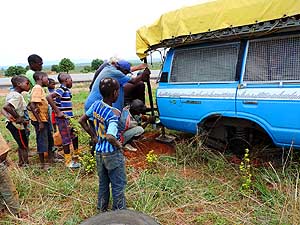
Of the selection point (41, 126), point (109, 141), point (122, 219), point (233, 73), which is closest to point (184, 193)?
point (122, 219)

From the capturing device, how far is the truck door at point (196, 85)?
15.0ft

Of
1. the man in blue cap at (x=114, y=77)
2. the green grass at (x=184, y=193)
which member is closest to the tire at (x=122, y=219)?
the green grass at (x=184, y=193)

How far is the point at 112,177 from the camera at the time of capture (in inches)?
133

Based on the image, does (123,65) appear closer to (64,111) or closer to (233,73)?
(64,111)

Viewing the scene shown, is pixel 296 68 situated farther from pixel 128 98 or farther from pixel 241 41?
pixel 128 98

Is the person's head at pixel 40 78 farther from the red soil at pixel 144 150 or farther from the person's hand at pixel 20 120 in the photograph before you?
the red soil at pixel 144 150

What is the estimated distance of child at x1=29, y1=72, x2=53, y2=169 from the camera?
493 centimetres

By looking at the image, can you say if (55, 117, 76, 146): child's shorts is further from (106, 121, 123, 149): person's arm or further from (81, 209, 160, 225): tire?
(81, 209, 160, 225): tire

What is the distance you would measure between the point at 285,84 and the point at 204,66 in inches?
53.9

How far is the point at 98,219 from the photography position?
121 inches

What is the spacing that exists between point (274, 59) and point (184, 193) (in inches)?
82.1

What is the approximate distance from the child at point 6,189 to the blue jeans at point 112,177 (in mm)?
1043

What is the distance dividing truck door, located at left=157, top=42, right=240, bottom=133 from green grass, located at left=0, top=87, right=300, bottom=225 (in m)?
0.60

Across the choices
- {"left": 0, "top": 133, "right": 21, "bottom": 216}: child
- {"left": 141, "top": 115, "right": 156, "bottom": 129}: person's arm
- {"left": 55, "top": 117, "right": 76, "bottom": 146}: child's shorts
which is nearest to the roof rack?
{"left": 141, "top": 115, "right": 156, "bottom": 129}: person's arm
